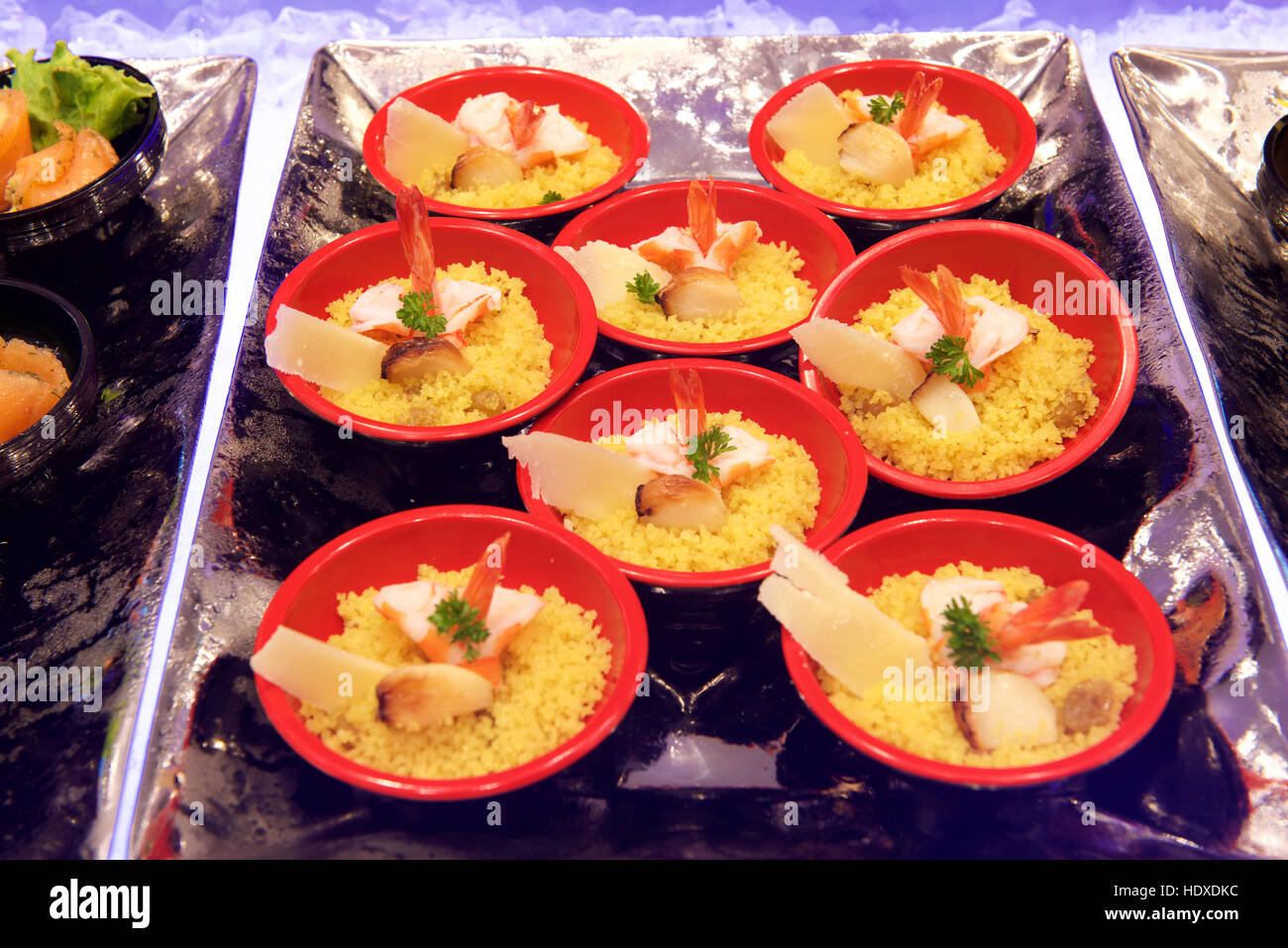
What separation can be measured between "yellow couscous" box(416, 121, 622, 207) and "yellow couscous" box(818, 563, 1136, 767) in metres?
1.85

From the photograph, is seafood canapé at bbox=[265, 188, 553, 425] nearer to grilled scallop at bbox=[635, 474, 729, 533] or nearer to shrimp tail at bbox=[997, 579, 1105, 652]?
grilled scallop at bbox=[635, 474, 729, 533]

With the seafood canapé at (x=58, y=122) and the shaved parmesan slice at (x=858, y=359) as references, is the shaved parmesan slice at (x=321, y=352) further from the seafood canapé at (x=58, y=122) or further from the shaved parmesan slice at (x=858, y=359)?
the shaved parmesan slice at (x=858, y=359)

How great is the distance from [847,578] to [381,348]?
55.8 inches

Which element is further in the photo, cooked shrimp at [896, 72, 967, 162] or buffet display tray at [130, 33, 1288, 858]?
cooked shrimp at [896, 72, 967, 162]

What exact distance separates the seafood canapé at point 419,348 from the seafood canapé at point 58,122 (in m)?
1.03

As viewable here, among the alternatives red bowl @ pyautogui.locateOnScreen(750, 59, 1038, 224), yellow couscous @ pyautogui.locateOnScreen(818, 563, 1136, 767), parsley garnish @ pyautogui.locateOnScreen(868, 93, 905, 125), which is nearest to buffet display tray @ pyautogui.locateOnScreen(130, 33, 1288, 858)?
yellow couscous @ pyautogui.locateOnScreen(818, 563, 1136, 767)

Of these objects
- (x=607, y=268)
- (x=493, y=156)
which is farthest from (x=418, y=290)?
(x=493, y=156)

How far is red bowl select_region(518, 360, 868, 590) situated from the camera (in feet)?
8.10

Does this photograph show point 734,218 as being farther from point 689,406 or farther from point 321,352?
point 321,352

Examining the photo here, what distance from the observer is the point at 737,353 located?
9.13 feet

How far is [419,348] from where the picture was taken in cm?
268

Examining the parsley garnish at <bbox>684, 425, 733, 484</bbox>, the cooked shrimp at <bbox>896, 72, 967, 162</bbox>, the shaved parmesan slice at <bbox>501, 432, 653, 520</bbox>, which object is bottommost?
the shaved parmesan slice at <bbox>501, 432, 653, 520</bbox>

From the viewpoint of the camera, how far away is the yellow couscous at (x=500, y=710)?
1998mm
